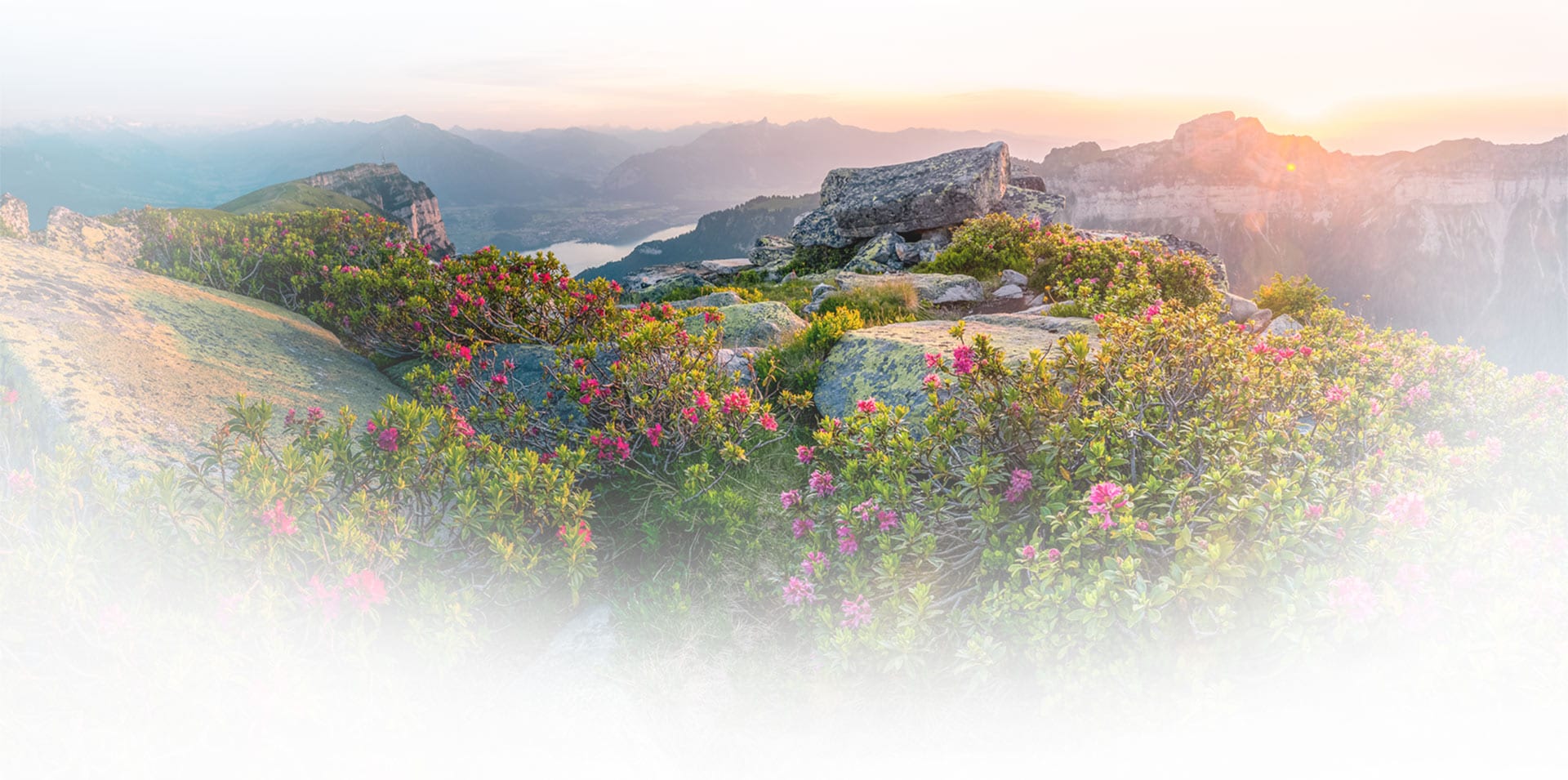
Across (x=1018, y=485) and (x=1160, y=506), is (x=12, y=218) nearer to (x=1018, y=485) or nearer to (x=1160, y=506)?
(x=1018, y=485)

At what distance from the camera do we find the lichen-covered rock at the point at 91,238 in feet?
35.1

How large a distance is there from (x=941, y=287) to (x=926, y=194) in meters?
9.43

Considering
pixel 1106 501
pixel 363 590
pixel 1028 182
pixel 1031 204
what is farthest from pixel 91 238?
pixel 1028 182

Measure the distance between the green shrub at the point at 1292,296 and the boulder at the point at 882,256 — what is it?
8.88 m

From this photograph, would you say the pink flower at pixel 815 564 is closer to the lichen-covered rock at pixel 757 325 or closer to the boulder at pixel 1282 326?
the lichen-covered rock at pixel 757 325

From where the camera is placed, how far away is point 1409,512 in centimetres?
394

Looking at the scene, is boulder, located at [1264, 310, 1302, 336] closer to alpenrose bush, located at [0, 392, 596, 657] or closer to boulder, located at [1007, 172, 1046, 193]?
alpenrose bush, located at [0, 392, 596, 657]

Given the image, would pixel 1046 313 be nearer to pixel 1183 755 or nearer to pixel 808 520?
pixel 808 520

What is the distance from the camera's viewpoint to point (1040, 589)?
433 cm

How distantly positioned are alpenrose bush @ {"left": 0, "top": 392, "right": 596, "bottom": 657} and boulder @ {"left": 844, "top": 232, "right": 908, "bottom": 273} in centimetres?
1516

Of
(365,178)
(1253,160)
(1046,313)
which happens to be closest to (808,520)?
(1046,313)

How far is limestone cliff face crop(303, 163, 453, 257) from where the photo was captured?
521 feet

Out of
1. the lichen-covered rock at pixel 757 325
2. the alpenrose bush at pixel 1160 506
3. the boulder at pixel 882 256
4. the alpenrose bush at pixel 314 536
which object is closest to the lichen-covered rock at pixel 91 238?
the alpenrose bush at pixel 314 536

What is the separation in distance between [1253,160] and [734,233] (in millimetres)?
160956
